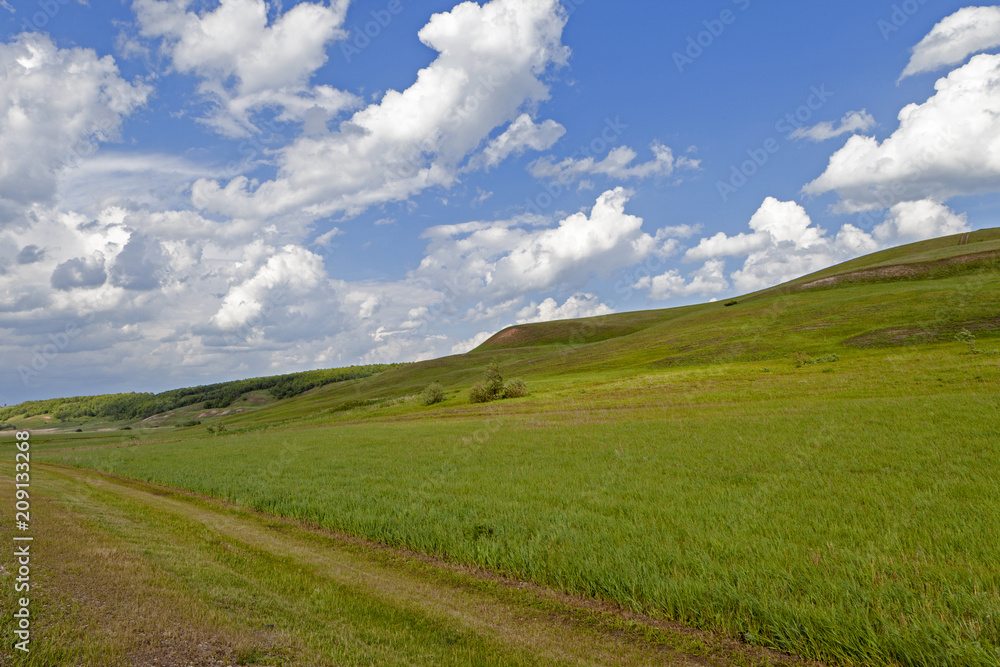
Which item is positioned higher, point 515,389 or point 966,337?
point 515,389

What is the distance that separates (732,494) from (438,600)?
10.0m

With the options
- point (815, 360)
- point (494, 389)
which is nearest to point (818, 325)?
point (815, 360)

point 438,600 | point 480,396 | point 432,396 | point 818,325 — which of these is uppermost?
point 818,325

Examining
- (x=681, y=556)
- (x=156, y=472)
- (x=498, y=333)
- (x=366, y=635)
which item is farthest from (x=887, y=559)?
(x=498, y=333)

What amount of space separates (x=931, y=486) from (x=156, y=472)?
37.7 meters

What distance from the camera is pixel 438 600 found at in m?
9.41

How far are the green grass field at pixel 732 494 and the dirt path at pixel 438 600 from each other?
0.51 meters

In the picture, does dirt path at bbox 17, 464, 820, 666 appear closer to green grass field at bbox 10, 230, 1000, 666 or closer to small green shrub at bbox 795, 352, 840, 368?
green grass field at bbox 10, 230, 1000, 666

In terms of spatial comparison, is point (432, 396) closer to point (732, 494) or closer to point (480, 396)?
point (480, 396)

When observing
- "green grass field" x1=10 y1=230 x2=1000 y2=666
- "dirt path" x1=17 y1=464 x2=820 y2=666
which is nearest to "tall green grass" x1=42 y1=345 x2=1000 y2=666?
"green grass field" x1=10 y1=230 x2=1000 y2=666

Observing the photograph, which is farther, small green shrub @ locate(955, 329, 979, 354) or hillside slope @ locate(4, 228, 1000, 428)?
hillside slope @ locate(4, 228, 1000, 428)

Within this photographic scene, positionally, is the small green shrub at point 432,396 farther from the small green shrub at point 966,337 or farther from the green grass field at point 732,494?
the small green shrub at point 966,337

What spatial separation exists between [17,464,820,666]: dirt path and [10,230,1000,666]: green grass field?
1.67ft

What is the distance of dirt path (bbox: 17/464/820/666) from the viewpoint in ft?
24.1
